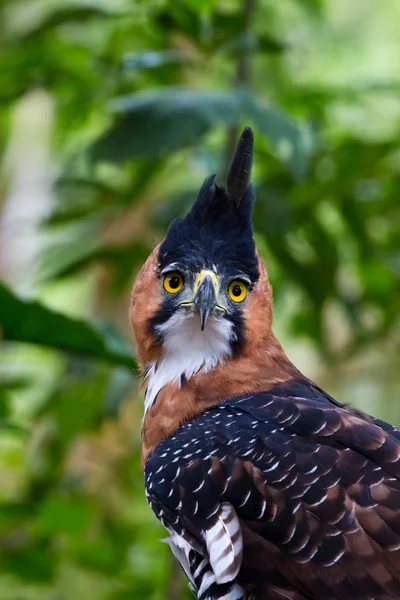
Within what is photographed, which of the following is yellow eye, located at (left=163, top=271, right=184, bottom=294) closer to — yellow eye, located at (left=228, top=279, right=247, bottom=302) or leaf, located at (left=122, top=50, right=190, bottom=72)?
yellow eye, located at (left=228, top=279, right=247, bottom=302)

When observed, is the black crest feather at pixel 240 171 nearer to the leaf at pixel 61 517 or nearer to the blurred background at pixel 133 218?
the blurred background at pixel 133 218

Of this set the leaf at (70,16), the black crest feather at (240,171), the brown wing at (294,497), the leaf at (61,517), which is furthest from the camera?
the leaf at (70,16)

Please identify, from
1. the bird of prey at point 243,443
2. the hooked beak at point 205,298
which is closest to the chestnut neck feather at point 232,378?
the bird of prey at point 243,443

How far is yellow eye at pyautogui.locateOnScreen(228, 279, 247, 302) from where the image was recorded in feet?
10.5

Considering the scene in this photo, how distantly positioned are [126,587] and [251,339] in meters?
1.81

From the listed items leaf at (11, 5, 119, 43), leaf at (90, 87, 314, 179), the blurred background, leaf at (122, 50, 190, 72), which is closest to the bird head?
the blurred background

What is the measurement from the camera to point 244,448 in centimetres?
275

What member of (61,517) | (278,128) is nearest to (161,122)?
(278,128)

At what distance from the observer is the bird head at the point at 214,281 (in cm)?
312

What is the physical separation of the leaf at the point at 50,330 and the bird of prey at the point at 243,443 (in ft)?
0.83

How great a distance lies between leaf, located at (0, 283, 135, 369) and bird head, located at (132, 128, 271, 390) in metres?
0.22

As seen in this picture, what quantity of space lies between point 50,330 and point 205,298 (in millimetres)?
513

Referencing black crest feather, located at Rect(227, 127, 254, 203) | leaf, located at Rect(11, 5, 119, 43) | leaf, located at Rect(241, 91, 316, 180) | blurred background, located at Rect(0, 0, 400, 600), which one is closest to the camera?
black crest feather, located at Rect(227, 127, 254, 203)

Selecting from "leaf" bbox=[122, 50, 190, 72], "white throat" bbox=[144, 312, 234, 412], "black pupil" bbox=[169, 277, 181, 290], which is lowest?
"white throat" bbox=[144, 312, 234, 412]
